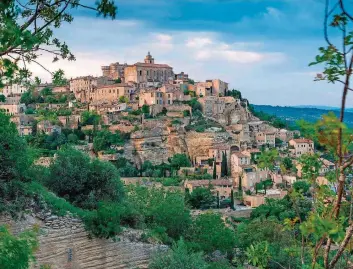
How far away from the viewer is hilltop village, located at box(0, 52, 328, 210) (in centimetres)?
3972

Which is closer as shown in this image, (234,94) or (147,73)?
(234,94)

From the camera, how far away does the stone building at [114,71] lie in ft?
217

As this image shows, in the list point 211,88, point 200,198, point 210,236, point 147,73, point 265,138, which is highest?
point 147,73

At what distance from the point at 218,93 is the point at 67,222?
53.1 meters

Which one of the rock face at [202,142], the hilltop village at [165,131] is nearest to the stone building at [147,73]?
the hilltop village at [165,131]

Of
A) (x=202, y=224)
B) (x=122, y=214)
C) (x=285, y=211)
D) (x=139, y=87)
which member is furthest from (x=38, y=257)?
(x=139, y=87)

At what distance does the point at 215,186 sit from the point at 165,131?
46.9 ft

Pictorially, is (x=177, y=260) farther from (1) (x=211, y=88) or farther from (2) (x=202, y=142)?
(1) (x=211, y=88)

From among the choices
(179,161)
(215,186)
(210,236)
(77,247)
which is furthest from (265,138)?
(77,247)

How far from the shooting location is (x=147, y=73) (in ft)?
210

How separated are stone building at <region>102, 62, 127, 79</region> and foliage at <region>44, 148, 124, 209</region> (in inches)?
2200

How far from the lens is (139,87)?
60.3 metres

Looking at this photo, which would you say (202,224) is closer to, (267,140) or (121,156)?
(121,156)

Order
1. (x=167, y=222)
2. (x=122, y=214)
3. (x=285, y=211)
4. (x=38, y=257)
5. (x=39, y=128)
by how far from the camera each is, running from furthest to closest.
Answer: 1. (x=39, y=128)
2. (x=285, y=211)
3. (x=167, y=222)
4. (x=122, y=214)
5. (x=38, y=257)
